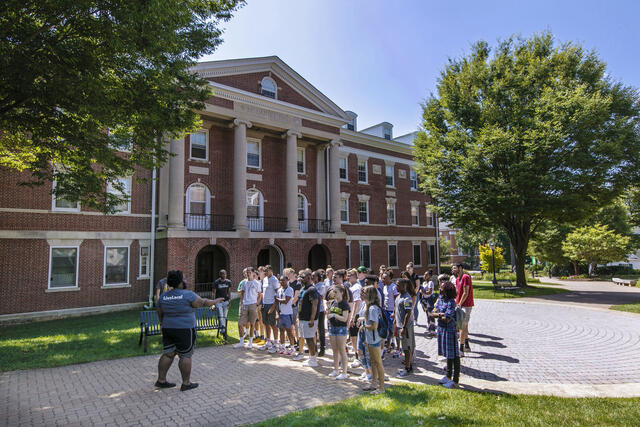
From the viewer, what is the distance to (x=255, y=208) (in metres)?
23.4

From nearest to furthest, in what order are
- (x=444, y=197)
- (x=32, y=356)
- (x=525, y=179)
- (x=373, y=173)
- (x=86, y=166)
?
(x=32, y=356) → (x=86, y=166) → (x=525, y=179) → (x=444, y=197) → (x=373, y=173)

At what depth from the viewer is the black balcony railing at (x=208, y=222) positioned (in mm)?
20188

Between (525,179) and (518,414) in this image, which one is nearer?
A: (518,414)

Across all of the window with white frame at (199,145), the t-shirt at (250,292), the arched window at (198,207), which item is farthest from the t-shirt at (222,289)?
the window with white frame at (199,145)

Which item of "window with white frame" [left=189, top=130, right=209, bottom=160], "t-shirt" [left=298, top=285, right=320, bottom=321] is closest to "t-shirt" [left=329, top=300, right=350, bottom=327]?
"t-shirt" [left=298, top=285, right=320, bottom=321]

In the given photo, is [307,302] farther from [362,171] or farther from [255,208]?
[362,171]

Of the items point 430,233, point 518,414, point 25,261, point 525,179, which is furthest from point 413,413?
point 430,233

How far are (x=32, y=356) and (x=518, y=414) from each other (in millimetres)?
10617

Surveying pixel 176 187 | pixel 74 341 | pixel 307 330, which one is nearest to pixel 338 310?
pixel 307 330

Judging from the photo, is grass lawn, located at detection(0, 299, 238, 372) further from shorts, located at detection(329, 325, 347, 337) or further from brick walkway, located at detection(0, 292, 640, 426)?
shorts, located at detection(329, 325, 347, 337)

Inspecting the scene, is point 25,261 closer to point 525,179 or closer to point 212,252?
point 212,252

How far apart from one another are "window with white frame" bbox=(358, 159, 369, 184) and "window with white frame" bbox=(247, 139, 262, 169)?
10.0m

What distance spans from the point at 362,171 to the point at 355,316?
958 inches

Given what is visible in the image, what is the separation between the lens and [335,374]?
22.5 ft
